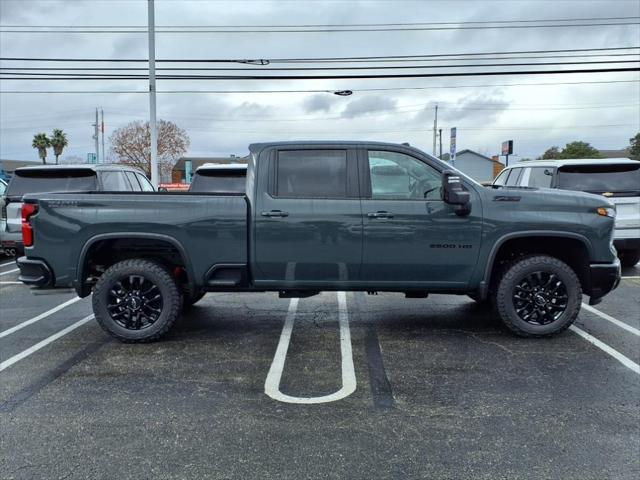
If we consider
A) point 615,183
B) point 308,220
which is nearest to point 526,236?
point 308,220

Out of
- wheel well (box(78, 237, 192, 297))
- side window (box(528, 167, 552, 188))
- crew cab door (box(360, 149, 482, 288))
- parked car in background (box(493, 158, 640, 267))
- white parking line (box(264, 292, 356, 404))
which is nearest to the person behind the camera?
white parking line (box(264, 292, 356, 404))

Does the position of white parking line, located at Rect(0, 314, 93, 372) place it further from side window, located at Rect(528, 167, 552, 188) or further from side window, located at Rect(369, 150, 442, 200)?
side window, located at Rect(528, 167, 552, 188)

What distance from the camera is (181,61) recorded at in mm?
19719

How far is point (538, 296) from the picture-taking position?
17.6ft

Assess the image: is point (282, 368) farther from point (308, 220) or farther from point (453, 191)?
point (453, 191)

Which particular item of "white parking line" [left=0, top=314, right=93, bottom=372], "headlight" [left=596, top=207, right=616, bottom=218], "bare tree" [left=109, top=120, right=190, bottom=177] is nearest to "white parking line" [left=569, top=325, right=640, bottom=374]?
"headlight" [left=596, top=207, right=616, bottom=218]

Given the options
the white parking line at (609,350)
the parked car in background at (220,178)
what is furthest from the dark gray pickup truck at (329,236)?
the parked car in background at (220,178)

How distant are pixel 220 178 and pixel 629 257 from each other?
7.57m

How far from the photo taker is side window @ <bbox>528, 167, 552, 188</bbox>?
8.82m

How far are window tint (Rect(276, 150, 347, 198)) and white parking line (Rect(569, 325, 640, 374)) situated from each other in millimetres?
2935

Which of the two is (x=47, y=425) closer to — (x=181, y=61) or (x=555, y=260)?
(x=555, y=260)

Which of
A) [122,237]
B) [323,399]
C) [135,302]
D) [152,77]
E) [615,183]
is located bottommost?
[323,399]

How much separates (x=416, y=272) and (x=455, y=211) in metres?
0.71

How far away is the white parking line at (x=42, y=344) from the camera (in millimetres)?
4918
